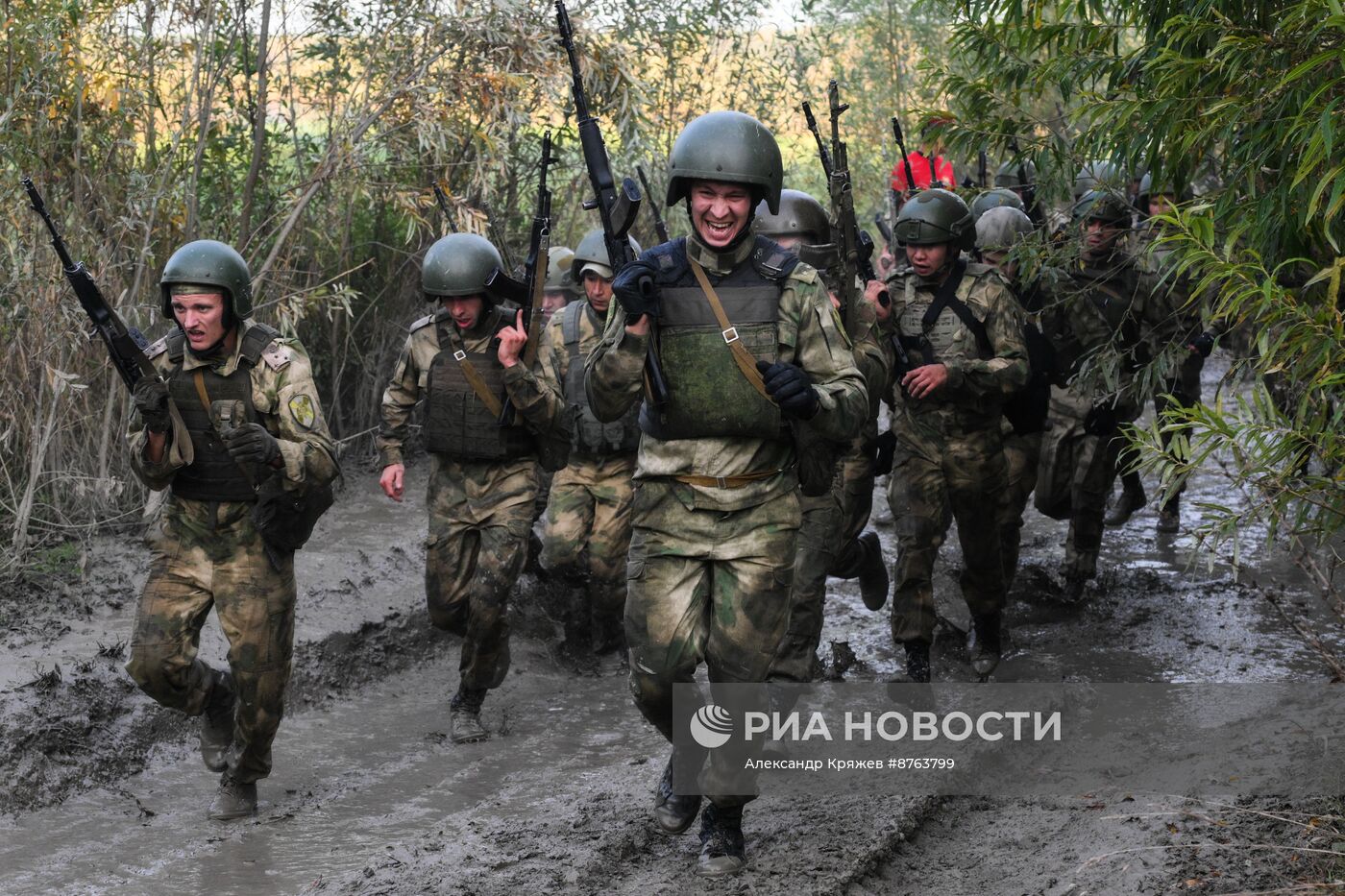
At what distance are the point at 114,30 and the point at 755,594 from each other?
5.87 m

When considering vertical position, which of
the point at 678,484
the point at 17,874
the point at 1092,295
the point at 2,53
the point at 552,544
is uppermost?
the point at 2,53

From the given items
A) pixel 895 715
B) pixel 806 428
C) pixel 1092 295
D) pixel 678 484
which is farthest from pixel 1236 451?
pixel 1092 295

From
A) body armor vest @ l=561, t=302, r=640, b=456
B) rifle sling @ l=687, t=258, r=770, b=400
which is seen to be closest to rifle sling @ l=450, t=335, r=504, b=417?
body armor vest @ l=561, t=302, r=640, b=456

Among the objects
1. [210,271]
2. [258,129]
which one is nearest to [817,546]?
[210,271]

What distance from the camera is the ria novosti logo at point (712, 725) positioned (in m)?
4.84

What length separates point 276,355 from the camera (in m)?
5.56

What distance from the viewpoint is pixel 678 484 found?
16.2 ft

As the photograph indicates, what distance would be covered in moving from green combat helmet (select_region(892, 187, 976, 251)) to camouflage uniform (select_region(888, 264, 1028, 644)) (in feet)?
0.84

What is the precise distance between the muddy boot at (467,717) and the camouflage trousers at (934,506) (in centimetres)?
193

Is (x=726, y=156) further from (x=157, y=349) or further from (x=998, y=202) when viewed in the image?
(x=998, y=202)

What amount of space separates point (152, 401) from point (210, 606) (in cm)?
81

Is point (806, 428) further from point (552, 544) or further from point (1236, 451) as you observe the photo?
point (552, 544)

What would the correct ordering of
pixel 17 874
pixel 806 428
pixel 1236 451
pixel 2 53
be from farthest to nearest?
pixel 2 53 → pixel 17 874 → pixel 806 428 → pixel 1236 451

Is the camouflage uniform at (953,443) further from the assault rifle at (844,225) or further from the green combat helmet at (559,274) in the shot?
the green combat helmet at (559,274)
